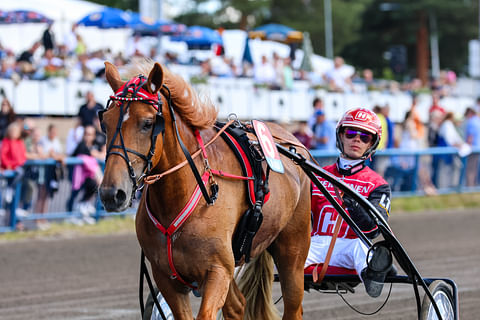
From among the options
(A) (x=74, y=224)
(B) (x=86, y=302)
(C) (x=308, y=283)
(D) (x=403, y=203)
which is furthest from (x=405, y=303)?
(D) (x=403, y=203)

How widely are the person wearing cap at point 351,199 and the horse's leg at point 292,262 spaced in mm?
282

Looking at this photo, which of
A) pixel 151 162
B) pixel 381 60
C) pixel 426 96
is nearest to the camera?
pixel 151 162

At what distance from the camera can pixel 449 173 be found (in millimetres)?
14797

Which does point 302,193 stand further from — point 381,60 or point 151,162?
point 381,60

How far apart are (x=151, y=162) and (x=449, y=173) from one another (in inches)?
451

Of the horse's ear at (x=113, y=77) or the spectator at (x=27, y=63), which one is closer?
the horse's ear at (x=113, y=77)

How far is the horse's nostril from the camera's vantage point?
383cm

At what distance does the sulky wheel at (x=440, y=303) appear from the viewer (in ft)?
16.3

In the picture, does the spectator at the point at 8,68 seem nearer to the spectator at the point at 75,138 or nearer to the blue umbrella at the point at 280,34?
the spectator at the point at 75,138

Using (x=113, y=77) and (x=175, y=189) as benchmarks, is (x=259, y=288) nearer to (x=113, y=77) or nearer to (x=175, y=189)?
(x=175, y=189)

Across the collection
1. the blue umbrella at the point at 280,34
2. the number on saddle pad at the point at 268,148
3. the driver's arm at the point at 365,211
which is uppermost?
the blue umbrella at the point at 280,34

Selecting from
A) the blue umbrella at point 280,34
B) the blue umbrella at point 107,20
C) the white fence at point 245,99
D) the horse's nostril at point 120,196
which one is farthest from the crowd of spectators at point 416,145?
the blue umbrella at point 280,34

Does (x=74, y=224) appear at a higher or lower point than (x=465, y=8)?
lower

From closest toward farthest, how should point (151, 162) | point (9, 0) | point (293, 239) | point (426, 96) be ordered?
point (151, 162)
point (293, 239)
point (9, 0)
point (426, 96)
